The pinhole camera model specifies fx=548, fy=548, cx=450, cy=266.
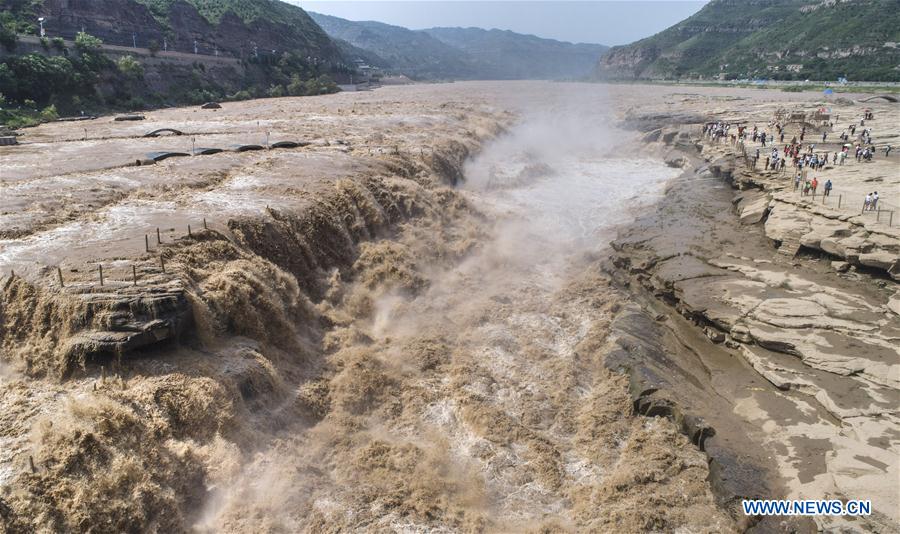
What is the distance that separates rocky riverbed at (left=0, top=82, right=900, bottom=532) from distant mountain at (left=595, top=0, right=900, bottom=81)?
77.6 meters

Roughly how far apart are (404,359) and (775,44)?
389 feet

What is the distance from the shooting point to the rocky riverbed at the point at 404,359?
27.2ft

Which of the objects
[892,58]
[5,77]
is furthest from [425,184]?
[892,58]

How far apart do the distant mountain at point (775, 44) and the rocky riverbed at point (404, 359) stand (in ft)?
255

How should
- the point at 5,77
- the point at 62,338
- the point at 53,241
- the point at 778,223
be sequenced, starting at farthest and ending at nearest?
1. the point at 5,77
2. the point at 778,223
3. the point at 53,241
4. the point at 62,338

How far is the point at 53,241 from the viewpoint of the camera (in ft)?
39.5

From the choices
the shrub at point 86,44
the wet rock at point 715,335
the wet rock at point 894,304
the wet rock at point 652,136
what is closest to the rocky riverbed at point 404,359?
the wet rock at point 894,304

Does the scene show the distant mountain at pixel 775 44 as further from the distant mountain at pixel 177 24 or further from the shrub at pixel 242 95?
the distant mountain at pixel 177 24

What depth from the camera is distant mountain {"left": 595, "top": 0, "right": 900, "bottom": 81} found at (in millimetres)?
80688

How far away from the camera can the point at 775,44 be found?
339 ft

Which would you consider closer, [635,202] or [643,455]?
[643,455]

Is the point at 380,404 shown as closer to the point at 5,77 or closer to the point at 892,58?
the point at 5,77

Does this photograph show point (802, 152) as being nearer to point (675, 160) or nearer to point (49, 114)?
point (675, 160)

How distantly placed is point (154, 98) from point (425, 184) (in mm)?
36823
